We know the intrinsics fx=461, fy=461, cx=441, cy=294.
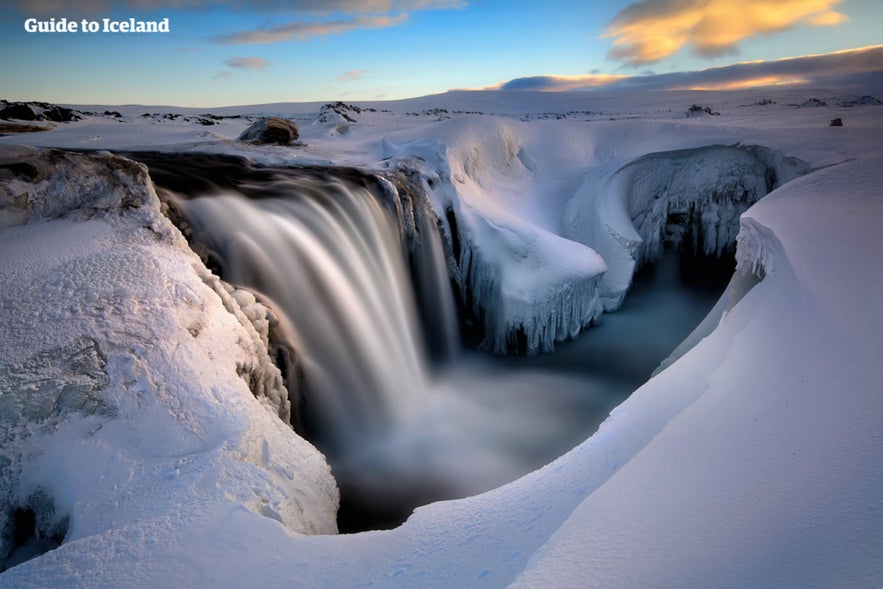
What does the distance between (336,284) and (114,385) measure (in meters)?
3.39

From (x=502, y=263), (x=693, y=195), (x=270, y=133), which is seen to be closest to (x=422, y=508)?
(x=502, y=263)

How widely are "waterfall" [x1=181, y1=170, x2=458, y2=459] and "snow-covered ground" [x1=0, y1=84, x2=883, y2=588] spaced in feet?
3.50

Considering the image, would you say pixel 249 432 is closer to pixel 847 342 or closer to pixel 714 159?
pixel 847 342

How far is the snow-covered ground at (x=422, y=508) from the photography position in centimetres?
136

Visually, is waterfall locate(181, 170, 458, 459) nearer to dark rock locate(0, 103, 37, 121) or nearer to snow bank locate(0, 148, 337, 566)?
snow bank locate(0, 148, 337, 566)

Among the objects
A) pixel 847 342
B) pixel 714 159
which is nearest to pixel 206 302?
pixel 847 342

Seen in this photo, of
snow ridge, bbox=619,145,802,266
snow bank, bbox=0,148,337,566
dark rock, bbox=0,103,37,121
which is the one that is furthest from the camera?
dark rock, bbox=0,103,37,121

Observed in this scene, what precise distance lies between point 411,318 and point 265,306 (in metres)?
2.84

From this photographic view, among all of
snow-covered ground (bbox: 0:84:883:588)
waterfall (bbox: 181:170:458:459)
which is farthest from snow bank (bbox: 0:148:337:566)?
waterfall (bbox: 181:170:458:459)

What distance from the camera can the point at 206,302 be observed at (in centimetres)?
333

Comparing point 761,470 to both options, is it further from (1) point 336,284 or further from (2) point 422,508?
(1) point 336,284

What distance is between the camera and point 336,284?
577cm

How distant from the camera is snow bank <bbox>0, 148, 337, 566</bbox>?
2031 millimetres

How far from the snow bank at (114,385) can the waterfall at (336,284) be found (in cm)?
134
